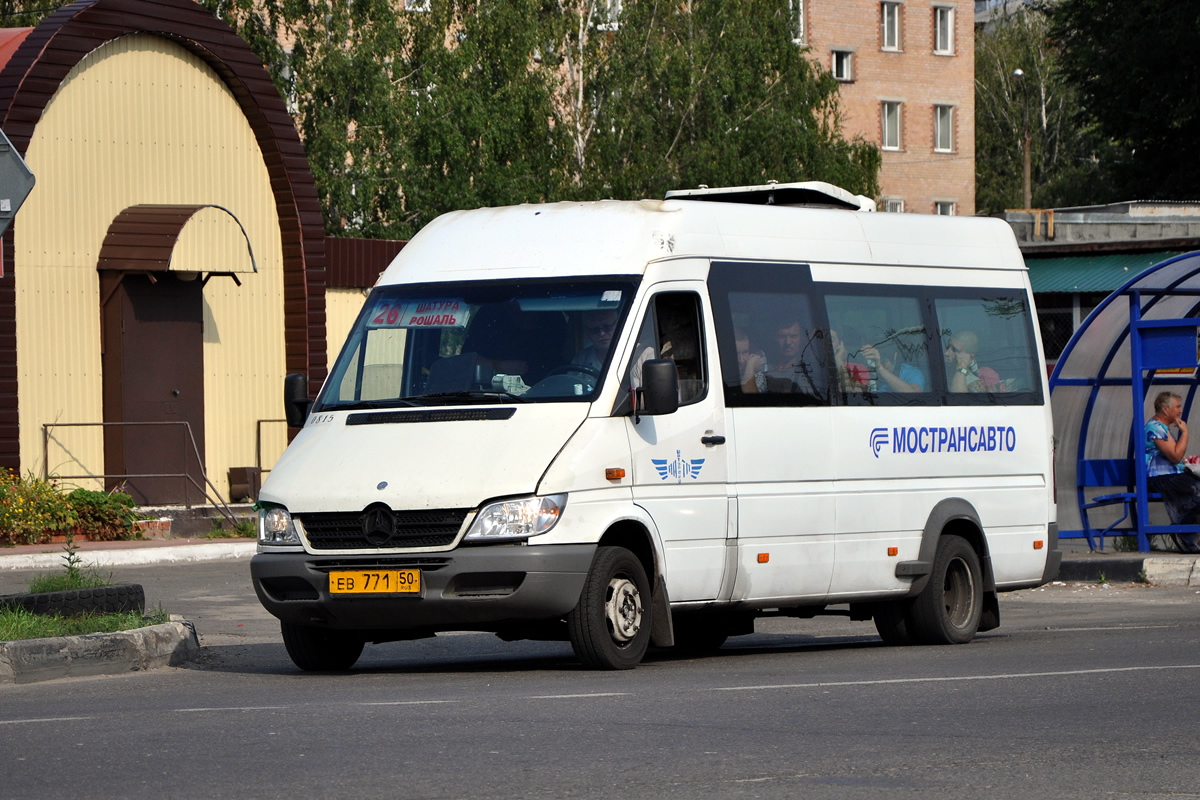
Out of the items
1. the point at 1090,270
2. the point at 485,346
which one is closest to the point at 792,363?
the point at 485,346

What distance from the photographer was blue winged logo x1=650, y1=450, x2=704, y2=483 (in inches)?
435

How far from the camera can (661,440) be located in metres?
11.1

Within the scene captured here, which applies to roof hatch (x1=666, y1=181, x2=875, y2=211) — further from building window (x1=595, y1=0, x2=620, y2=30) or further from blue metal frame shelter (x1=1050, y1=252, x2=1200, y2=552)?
building window (x1=595, y1=0, x2=620, y2=30)

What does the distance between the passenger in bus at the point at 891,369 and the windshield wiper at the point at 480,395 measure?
2768 millimetres

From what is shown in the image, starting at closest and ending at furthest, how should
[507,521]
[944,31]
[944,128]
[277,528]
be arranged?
[507,521] → [277,528] → [944,31] → [944,128]

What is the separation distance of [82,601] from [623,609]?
146 inches

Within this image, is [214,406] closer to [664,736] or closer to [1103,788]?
[664,736]

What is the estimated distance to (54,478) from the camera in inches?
878

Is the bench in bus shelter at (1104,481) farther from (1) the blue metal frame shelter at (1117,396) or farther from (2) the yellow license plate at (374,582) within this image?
(2) the yellow license plate at (374,582)

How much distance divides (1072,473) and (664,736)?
1273 cm

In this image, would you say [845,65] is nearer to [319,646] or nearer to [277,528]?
[319,646]

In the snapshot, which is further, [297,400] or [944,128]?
[944,128]

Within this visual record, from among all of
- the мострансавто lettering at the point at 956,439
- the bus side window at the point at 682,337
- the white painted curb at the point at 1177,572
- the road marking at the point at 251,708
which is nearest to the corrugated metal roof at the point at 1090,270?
the white painted curb at the point at 1177,572

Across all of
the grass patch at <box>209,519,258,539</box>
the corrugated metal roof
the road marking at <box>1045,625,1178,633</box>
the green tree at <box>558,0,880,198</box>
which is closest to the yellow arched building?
the grass patch at <box>209,519,258,539</box>
